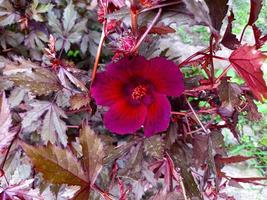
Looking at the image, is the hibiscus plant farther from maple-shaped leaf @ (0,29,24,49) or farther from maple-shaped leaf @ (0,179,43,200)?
maple-shaped leaf @ (0,29,24,49)

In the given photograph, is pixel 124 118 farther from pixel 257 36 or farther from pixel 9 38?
pixel 9 38

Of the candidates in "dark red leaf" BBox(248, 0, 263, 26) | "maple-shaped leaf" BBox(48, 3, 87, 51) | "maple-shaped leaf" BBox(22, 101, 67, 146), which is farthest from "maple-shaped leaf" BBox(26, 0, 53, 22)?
"dark red leaf" BBox(248, 0, 263, 26)

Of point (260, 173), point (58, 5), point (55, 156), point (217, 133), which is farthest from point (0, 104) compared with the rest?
point (260, 173)

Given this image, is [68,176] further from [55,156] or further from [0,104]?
[0,104]

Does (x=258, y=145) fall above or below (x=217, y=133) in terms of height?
below

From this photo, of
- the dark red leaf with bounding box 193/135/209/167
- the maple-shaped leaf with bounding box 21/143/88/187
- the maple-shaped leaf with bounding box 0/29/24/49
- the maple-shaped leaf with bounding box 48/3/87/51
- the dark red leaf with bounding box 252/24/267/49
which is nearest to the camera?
the maple-shaped leaf with bounding box 21/143/88/187

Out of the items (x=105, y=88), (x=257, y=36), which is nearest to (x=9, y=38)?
(x=105, y=88)

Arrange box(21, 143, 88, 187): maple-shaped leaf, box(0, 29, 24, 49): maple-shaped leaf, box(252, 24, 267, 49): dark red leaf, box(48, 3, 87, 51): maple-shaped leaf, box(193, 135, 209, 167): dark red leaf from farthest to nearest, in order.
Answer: box(0, 29, 24, 49): maple-shaped leaf → box(48, 3, 87, 51): maple-shaped leaf → box(193, 135, 209, 167): dark red leaf → box(252, 24, 267, 49): dark red leaf → box(21, 143, 88, 187): maple-shaped leaf

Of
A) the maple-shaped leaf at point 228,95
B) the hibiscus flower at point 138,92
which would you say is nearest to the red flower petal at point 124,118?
the hibiscus flower at point 138,92
